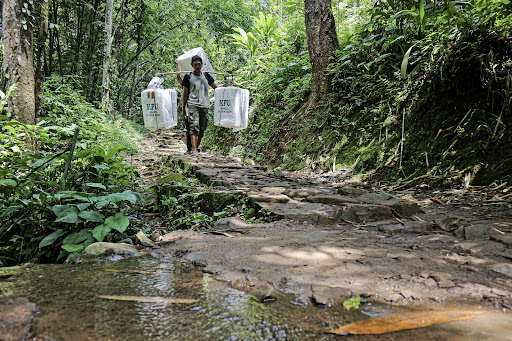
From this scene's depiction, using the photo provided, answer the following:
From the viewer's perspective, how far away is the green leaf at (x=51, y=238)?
6.85 feet

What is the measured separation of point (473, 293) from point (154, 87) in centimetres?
844

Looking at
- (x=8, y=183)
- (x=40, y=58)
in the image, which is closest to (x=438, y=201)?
(x=8, y=183)

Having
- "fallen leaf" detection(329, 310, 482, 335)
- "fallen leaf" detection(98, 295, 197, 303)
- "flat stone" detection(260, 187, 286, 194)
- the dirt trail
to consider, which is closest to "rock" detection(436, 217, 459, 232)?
the dirt trail

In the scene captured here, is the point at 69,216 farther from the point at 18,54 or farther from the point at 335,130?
the point at 335,130

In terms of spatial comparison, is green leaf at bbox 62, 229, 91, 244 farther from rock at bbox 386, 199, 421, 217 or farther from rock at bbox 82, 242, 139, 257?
rock at bbox 386, 199, 421, 217

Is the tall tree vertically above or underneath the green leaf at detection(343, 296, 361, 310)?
above

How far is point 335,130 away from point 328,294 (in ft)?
14.6

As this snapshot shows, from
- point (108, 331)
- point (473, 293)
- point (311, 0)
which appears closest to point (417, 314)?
point (473, 293)

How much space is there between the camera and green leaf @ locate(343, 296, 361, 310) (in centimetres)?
111

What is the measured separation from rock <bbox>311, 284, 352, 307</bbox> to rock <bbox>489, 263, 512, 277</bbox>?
2.34 feet

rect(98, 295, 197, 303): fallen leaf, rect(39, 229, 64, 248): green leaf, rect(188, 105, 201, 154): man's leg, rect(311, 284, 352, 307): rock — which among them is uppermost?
rect(188, 105, 201, 154): man's leg

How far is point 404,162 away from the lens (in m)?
3.95

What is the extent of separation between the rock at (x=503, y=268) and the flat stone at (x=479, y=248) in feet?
0.62

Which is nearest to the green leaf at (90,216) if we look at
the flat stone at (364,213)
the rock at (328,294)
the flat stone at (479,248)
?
the rock at (328,294)
